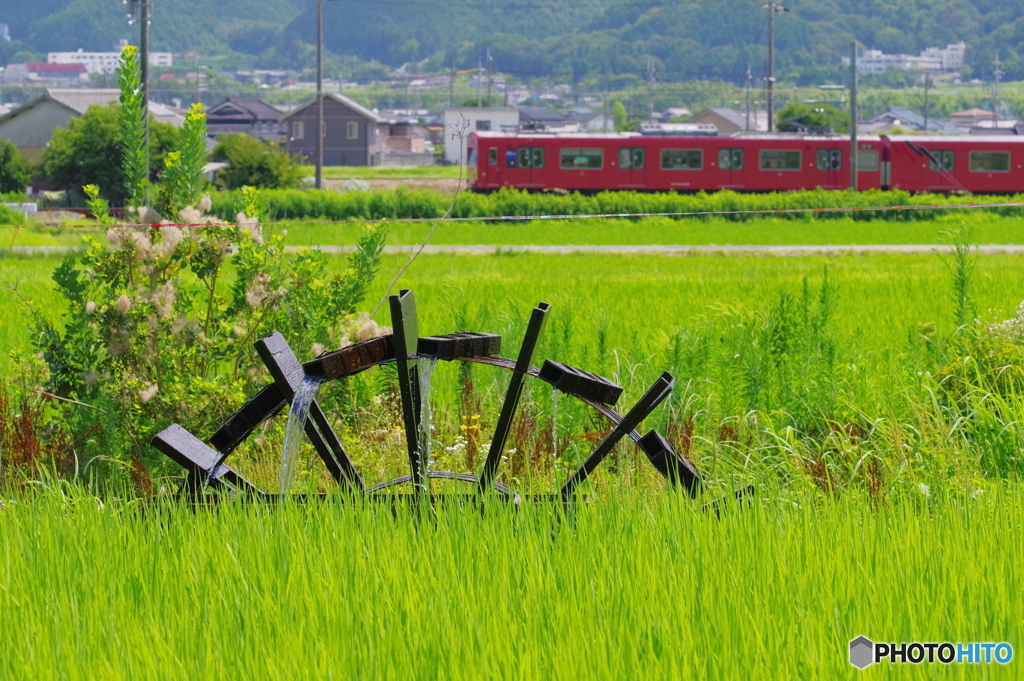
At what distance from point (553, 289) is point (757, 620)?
1384 cm

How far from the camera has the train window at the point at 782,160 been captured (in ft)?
148

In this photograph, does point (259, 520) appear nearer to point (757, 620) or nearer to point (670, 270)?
point (757, 620)

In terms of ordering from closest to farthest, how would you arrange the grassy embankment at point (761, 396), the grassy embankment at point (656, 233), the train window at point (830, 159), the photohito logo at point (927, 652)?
the photohito logo at point (927, 652), the grassy embankment at point (761, 396), the grassy embankment at point (656, 233), the train window at point (830, 159)

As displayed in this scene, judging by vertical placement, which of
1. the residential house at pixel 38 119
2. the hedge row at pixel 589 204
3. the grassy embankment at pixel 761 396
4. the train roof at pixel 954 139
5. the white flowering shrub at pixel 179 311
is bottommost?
the grassy embankment at pixel 761 396

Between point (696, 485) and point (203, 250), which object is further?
point (203, 250)

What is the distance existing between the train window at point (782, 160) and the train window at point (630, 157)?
441 centimetres

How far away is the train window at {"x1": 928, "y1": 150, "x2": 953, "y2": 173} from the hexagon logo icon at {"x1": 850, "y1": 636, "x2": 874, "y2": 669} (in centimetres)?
4471

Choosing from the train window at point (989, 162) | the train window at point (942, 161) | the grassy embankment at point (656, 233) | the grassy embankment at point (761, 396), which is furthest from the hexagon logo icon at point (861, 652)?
the train window at point (989, 162)

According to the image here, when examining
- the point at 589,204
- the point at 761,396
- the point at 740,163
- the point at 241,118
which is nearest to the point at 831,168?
the point at 740,163

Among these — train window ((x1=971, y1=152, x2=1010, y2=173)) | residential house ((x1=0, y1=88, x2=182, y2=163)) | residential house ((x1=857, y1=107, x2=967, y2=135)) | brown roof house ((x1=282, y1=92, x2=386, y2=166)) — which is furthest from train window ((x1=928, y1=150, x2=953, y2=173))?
residential house ((x1=857, y1=107, x2=967, y2=135))

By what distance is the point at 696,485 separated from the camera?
5.01 metres

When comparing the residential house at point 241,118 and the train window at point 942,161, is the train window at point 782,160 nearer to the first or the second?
the train window at point 942,161

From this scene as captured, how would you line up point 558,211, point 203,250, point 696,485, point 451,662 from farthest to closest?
point 558,211, point 203,250, point 696,485, point 451,662

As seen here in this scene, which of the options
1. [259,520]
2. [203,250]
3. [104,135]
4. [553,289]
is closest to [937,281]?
[553,289]
